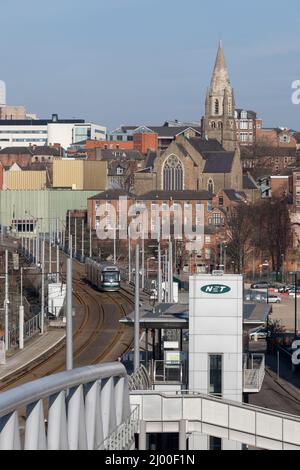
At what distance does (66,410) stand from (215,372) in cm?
1512

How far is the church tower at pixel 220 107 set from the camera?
6654 inches

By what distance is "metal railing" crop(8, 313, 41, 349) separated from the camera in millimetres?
56875

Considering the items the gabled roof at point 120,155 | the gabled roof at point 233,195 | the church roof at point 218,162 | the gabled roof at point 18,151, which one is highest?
the gabled roof at point 18,151

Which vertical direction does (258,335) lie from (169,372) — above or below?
below

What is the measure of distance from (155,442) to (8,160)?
168 m

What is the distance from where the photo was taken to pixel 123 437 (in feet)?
67.7

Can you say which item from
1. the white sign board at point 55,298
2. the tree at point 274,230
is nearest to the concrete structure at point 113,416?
the white sign board at point 55,298

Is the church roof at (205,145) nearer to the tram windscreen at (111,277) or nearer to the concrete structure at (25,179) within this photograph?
the concrete structure at (25,179)

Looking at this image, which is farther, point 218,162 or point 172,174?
point 218,162

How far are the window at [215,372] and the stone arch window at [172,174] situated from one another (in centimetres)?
10774

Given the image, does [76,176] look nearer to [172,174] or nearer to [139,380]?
[172,174]

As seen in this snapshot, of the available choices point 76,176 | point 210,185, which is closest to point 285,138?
point 76,176

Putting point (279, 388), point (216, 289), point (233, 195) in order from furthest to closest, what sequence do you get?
point (233, 195) → point (279, 388) → point (216, 289)

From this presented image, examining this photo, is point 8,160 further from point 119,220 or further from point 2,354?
point 2,354
